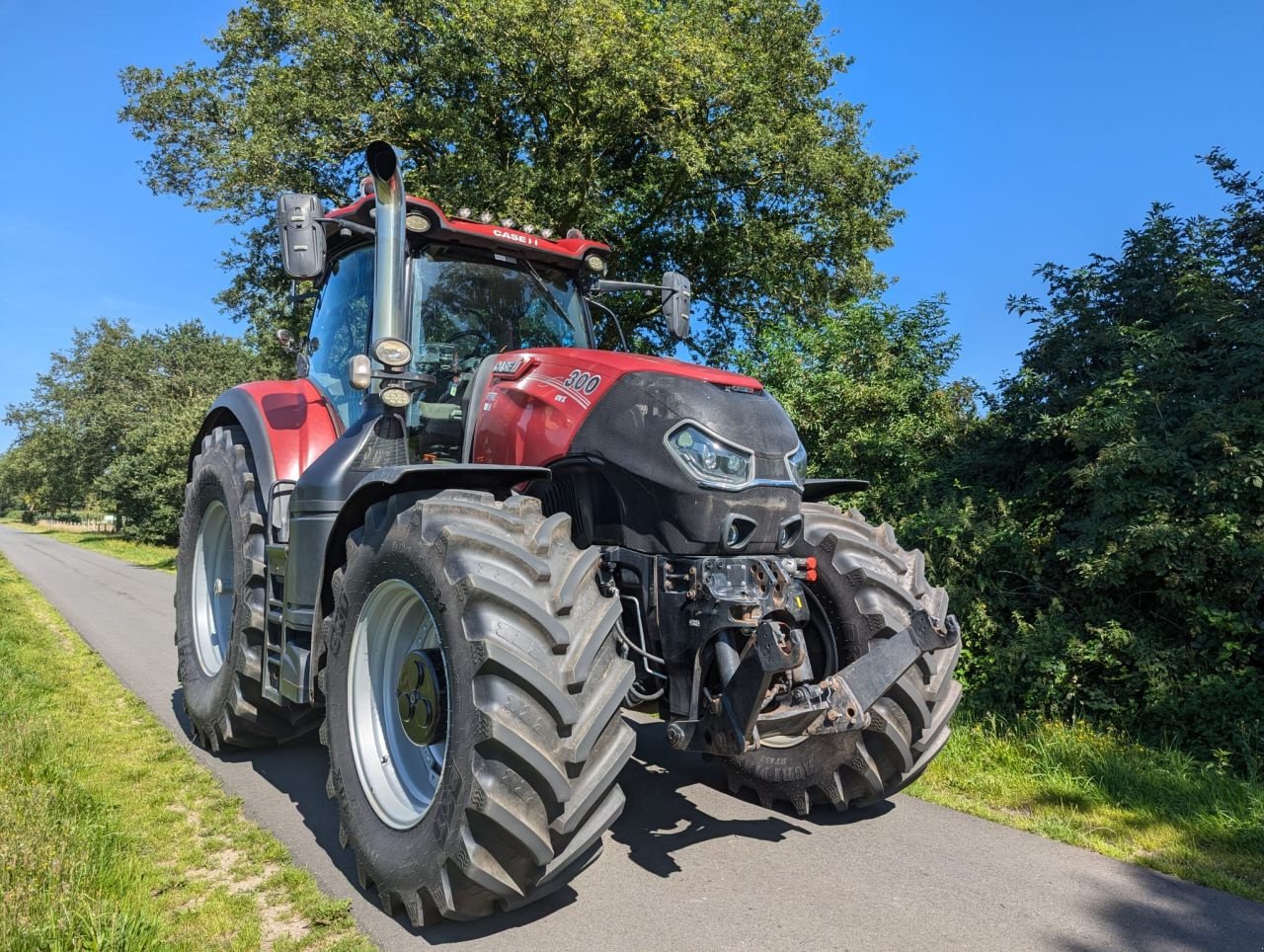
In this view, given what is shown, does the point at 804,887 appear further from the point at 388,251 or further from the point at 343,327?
the point at 343,327

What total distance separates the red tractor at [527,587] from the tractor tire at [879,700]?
14mm

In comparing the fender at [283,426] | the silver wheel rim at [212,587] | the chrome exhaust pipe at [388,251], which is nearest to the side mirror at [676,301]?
the chrome exhaust pipe at [388,251]

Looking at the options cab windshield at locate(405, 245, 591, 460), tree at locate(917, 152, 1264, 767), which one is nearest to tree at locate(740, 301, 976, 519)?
tree at locate(917, 152, 1264, 767)

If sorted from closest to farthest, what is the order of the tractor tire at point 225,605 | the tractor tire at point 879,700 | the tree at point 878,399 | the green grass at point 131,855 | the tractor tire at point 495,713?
the tractor tire at point 495,713 → the green grass at point 131,855 → the tractor tire at point 879,700 → the tractor tire at point 225,605 → the tree at point 878,399

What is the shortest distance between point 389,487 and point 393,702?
89cm

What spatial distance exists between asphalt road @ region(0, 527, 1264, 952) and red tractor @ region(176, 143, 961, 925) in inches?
9.4

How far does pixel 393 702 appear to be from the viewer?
3.38 metres

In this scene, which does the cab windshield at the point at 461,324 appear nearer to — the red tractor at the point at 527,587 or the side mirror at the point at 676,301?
the red tractor at the point at 527,587

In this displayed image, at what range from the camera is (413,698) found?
3.06 meters

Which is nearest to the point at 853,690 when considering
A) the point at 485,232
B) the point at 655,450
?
the point at 655,450

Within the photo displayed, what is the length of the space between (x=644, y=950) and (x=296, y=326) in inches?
604

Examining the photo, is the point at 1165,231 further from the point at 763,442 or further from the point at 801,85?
the point at 801,85

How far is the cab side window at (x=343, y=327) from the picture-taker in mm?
4465

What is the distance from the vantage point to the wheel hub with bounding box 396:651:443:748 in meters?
2.99
